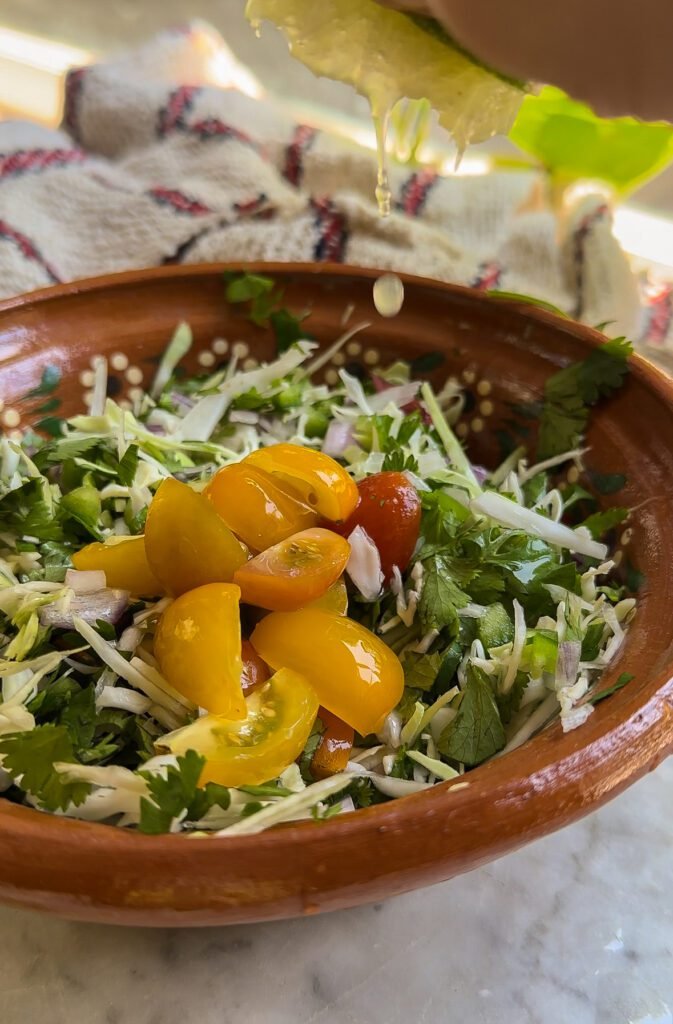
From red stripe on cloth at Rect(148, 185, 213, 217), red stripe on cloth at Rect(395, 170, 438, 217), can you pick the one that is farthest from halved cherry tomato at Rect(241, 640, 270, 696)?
red stripe on cloth at Rect(395, 170, 438, 217)

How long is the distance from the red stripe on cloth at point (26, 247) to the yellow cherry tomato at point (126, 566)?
0.82 m

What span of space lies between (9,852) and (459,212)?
1504 mm

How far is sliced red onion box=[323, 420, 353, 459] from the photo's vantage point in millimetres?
1208

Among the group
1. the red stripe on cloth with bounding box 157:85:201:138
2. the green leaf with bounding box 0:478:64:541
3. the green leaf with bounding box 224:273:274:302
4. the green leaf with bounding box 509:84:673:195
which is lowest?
the green leaf with bounding box 0:478:64:541

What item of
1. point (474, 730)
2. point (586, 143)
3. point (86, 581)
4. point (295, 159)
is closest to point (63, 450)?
point (86, 581)

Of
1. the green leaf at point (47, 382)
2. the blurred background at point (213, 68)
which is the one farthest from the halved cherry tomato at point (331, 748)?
the blurred background at point (213, 68)

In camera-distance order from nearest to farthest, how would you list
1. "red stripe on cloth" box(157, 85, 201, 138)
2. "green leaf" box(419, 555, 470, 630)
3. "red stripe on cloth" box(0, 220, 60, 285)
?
"green leaf" box(419, 555, 470, 630), "red stripe on cloth" box(0, 220, 60, 285), "red stripe on cloth" box(157, 85, 201, 138)

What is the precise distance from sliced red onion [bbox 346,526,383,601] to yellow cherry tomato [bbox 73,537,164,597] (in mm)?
197

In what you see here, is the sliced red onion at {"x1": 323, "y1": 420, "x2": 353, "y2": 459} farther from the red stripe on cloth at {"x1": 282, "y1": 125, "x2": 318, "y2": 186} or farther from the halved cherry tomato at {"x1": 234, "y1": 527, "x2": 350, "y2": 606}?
the red stripe on cloth at {"x1": 282, "y1": 125, "x2": 318, "y2": 186}

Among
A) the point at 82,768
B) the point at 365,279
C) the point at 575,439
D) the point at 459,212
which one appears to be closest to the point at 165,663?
the point at 82,768

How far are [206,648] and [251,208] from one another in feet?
3.75

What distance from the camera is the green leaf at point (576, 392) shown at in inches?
43.9

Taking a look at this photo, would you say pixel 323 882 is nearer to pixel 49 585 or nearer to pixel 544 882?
pixel 544 882

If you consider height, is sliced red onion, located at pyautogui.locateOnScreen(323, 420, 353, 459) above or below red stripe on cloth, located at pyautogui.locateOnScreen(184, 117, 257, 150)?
below
